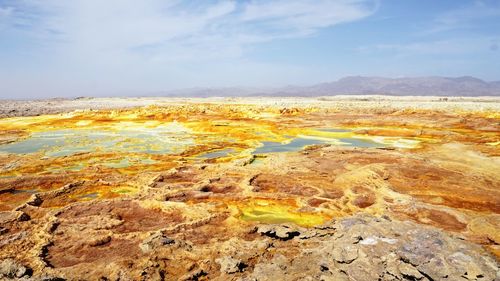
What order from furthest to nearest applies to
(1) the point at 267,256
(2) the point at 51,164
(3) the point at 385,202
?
(2) the point at 51,164 → (3) the point at 385,202 → (1) the point at 267,256

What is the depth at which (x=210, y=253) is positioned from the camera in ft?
24.5

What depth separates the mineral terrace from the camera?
6387mm

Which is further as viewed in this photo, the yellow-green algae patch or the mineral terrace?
the yellow-green algae patch

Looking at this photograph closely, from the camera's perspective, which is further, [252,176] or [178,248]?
[252,176]

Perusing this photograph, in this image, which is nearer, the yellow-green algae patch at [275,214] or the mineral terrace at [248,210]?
the mineral terrace at [248,210]

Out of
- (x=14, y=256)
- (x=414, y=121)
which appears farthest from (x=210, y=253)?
(x=414, y=121)

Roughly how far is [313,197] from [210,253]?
4.95 metres

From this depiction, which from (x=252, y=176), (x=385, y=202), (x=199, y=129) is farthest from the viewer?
(x=199, y=129)

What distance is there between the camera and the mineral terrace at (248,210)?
6.39 meters

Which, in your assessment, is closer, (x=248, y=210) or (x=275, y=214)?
(x=275, y=214)

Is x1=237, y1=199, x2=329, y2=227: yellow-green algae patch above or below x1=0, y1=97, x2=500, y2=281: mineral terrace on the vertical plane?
below

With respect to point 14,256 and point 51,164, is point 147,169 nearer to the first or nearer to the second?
point 51,164

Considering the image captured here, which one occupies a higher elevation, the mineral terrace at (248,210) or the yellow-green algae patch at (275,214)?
the mineral terrace at (248,210)

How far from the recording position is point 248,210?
10570mm
